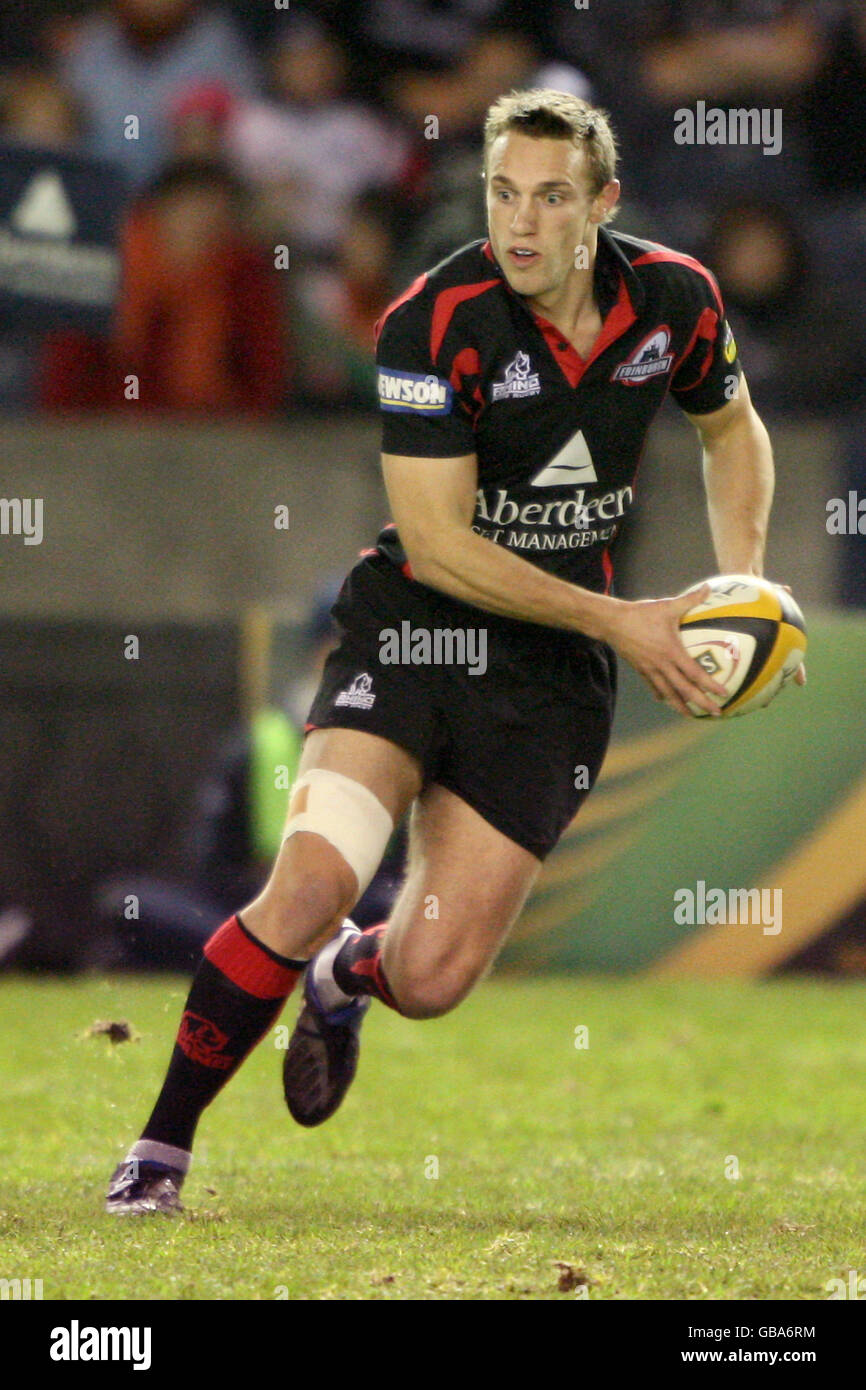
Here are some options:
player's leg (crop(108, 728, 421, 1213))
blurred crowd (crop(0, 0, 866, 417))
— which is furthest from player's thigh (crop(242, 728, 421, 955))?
blurred crowd (crop(0, 0, 866, 417))

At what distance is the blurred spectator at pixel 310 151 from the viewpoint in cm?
1083

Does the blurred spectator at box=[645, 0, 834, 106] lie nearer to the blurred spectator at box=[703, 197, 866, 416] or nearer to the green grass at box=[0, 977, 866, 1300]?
the blurred spectator at box=[703, 197, 866, 416]

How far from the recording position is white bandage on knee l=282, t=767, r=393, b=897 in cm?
458

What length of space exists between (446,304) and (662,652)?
927 mm

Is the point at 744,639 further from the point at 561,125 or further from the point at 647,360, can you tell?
the point at 561,125

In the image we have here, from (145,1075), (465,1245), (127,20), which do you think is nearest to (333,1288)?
(465,1245)

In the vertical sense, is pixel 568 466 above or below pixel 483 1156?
above

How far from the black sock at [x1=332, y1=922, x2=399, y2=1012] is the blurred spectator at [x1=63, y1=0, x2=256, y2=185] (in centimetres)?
682

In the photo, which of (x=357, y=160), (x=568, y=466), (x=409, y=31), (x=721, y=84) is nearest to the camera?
(x=568, y=466)

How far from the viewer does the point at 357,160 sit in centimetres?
1099

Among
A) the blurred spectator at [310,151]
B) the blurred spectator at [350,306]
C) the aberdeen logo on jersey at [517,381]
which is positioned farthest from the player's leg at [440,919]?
the blurred spectator at [310,151]

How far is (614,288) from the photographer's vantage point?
4828 millimetres

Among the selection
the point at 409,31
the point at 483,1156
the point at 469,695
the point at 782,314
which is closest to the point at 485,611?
the point at 469,695

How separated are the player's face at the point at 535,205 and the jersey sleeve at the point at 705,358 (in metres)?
0.45
